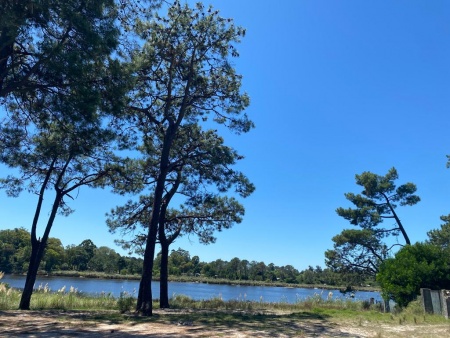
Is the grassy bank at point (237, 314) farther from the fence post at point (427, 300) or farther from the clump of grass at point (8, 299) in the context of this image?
the fence post at point (427, 300)

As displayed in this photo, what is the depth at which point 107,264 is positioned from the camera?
245 ft

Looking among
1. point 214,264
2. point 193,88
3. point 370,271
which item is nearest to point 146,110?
point 193,88

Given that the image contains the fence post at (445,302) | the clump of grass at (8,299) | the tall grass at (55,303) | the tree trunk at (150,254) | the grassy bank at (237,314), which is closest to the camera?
the grassy bank at (237,314)

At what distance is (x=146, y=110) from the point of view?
1317cm

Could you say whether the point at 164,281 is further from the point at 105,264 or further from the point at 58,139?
the point at 105,264

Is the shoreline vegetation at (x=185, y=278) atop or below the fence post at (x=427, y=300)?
atop

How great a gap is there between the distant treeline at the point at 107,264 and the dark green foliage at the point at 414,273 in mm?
28582

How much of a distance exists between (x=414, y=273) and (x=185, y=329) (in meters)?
11.2

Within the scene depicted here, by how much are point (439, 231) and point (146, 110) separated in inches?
958

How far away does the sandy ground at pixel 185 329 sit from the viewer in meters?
6.87

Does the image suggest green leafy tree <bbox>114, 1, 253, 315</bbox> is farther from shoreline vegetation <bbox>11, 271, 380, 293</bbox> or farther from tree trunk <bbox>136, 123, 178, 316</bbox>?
shoreline vegetation <bbox>11, 271, 380, 293</bbox>

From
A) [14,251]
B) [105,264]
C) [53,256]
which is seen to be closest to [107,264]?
[105,264]

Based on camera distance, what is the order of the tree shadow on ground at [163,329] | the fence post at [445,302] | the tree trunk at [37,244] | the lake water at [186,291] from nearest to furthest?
the tree shadow on ground at [163,329] < the fence post at [445,302] < the tree trunk at [37,244] < the lake water at [186,291]

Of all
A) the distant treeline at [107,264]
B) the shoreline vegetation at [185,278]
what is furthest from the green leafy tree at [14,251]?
the shoreline vegetation at [185,278]
